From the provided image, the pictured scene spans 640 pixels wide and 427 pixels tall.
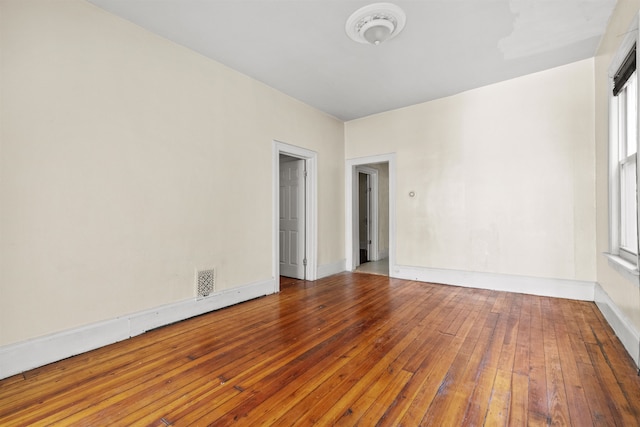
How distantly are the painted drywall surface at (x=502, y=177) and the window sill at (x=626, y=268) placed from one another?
1.01 metres

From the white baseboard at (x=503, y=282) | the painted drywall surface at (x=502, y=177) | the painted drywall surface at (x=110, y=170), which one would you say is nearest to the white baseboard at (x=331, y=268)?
the white baseboard at (x=503, y=282)

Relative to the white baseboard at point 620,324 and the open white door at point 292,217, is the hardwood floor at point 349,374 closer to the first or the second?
the white baseboard at point 620,324

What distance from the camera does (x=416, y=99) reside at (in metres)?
4.29

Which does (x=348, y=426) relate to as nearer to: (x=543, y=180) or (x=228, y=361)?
(x=228, y=361)

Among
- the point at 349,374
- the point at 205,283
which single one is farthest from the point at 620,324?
the point at 205,283

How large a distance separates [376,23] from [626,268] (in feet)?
8.99

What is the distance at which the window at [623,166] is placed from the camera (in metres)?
2.30

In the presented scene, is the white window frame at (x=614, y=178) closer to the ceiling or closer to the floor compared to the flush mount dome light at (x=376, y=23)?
closer to the floor

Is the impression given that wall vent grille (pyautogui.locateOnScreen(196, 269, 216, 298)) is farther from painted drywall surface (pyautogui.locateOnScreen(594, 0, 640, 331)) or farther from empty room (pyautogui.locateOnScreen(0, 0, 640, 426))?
painted drywall surface (pyautogui.locateOnScreen(594, 0, 640, 331))

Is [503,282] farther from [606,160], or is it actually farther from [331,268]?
[331,268]

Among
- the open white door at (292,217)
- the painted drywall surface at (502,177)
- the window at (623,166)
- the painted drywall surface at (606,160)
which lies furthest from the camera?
the open white door at (292,217)

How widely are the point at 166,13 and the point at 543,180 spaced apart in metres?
4.40

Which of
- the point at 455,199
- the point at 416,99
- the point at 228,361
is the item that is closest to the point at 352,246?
the point at 455,199

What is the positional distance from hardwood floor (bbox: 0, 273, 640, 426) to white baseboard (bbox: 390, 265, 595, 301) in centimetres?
40
